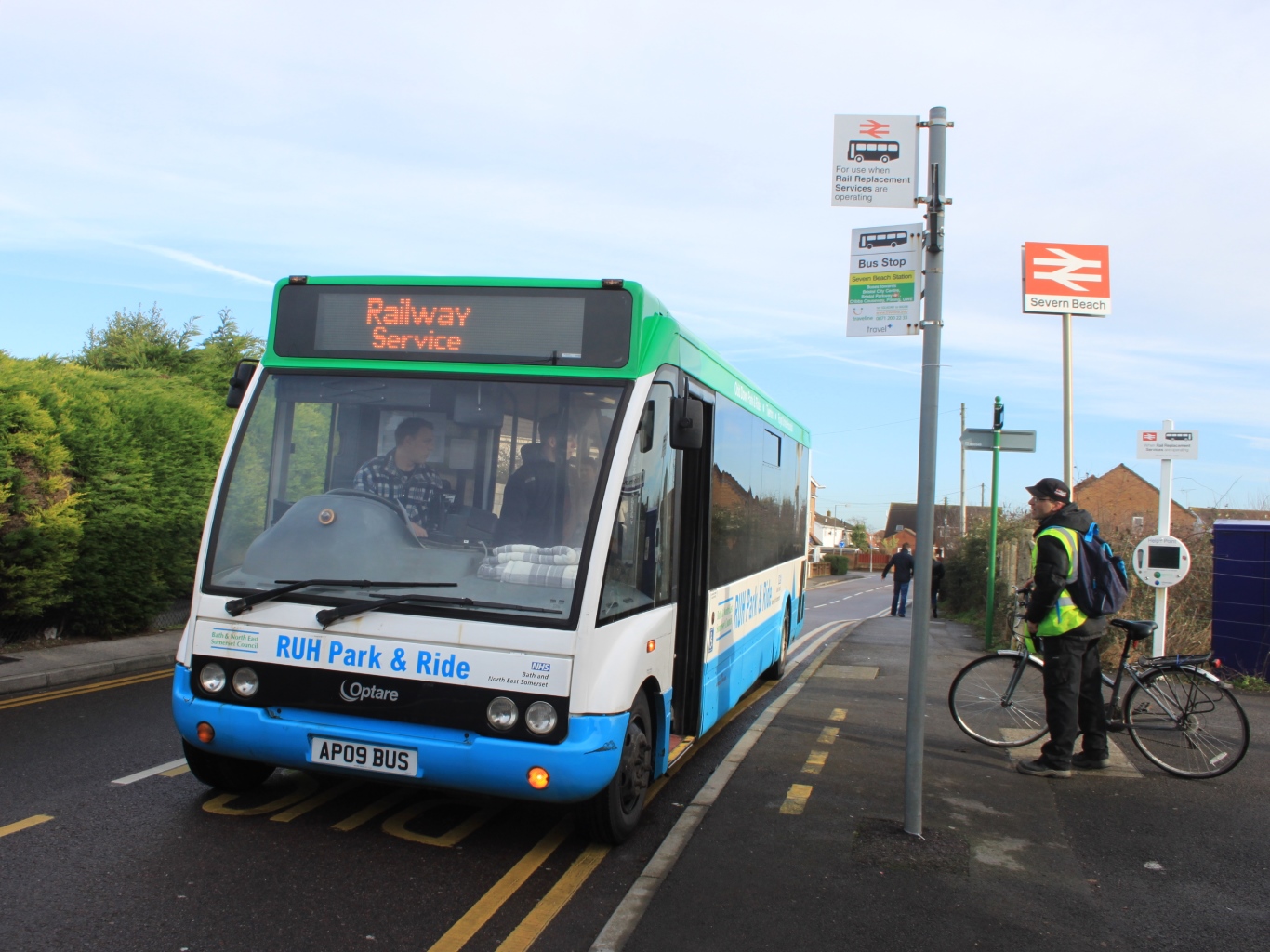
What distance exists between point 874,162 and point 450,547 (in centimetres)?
303

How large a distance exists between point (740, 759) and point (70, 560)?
7321 millimetres

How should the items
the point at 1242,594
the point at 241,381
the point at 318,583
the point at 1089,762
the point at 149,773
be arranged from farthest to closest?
the point at 1242,594
the point at 1089,762
the point at 149,773
the point at 241,381
the point at 318,583

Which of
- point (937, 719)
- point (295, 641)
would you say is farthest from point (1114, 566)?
point (295, 641)

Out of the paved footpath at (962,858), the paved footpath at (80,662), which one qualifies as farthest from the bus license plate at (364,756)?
the paved footpath at (80,662)

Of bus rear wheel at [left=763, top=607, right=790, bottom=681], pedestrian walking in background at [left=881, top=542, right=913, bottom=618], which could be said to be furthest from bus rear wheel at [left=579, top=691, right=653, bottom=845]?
pedestrian walking in background at [left=881, top=542, right=913, bottom=618]

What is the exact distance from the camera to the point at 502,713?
436 centimetres

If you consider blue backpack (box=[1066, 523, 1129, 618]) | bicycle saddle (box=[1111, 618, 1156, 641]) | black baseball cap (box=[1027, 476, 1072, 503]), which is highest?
black baseball cap (box=[1027, 476, 1072, 503])

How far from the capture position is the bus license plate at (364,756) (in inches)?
175

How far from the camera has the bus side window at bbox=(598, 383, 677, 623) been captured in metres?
4.71

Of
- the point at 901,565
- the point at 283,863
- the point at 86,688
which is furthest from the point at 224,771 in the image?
the point at 901,565

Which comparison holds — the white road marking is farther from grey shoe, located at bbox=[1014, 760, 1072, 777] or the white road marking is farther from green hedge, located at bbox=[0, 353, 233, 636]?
grey shoe, located at bbox=[1014, 760, 1072, 777]

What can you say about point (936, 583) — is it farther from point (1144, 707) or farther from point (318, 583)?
point (318, 583)

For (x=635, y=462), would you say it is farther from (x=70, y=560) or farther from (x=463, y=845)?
(x=70, y=560)

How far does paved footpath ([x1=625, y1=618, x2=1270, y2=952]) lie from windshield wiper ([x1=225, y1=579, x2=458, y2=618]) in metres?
1.70
